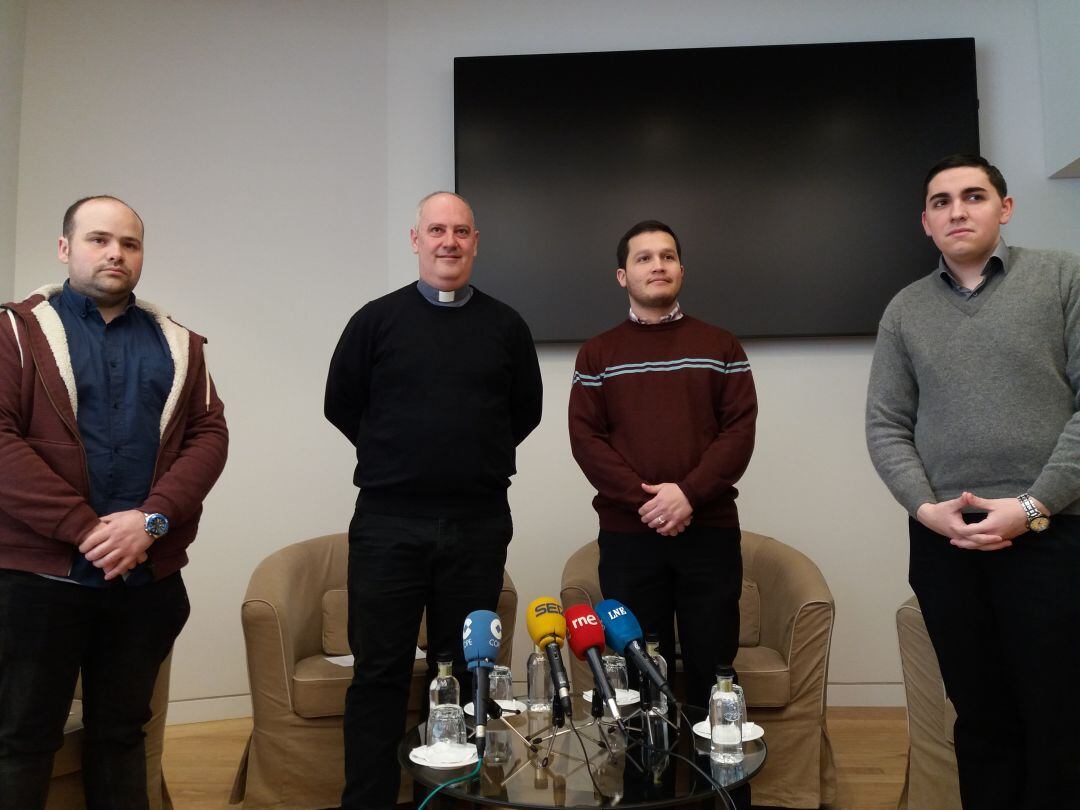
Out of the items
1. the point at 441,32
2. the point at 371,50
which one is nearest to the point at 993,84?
the point at 441,32

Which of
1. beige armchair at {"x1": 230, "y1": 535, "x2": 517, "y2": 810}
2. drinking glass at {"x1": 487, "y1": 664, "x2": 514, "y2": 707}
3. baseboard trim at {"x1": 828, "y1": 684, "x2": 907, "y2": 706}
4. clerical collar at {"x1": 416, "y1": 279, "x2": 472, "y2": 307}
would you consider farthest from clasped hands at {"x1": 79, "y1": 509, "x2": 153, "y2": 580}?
baseboard trim at {"x1": 828, "y1": 684, "x2": 907, "y2": 706}

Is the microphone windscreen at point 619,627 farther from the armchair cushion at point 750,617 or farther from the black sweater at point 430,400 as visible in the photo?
the armchair cushion at point 750,617

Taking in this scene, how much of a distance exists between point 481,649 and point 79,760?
126 centimetres

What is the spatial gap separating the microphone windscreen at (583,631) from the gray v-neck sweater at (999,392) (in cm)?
83

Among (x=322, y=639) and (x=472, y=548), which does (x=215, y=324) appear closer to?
(x=322, y=639)

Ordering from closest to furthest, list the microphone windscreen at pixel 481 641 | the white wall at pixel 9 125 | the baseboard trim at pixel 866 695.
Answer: the microphone windscreen at pixel 481 641 < the white wall at pixel 9 125 < the baseboard trim at pixel 866 695

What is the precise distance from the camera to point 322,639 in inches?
125

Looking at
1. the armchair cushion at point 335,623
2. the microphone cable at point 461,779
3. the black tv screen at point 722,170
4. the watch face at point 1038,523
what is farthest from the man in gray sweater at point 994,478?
the armchair cushion at point 335,623

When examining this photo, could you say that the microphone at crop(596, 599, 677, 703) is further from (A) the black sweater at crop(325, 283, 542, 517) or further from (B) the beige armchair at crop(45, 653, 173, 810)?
(B) the beige armchair at crop(45, 653, 173, 810)

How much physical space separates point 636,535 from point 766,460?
166cm

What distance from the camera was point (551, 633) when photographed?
5.90ft

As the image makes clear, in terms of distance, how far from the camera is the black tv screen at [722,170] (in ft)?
12.7

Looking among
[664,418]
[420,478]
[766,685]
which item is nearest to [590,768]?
[420,478]

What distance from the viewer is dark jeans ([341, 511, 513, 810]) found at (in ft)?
7.77
